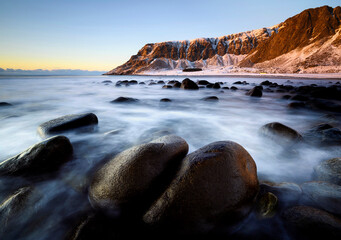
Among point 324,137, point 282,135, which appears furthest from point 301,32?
point 282,135

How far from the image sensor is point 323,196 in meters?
1.27

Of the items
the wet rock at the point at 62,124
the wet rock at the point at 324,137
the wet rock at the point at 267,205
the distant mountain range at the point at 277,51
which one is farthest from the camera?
the distant mountain range at the point at 277,51

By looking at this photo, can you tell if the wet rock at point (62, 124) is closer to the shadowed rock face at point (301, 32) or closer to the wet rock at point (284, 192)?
the wet rock at point (284, 192)

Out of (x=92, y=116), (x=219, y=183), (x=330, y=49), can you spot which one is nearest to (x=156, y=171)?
(x=219, y=183)

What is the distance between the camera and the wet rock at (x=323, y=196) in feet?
3.93

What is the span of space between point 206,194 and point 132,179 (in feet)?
1.67

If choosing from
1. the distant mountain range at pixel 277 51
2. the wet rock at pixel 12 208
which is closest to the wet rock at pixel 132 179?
the wet rock at pixel 12 208

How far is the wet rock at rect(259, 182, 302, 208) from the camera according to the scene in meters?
1.29

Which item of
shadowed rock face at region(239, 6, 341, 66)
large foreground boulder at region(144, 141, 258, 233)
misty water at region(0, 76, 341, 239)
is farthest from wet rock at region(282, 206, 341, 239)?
shadowed rock face at region(239, 6, 341, 66)

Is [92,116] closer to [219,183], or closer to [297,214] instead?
[219,183]

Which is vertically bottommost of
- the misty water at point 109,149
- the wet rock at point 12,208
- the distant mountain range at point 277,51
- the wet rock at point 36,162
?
the misty water at point 109,149

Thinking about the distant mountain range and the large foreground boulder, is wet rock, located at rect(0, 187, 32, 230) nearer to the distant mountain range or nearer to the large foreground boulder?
the large foreground boulder

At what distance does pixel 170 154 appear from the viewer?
56.8 inches

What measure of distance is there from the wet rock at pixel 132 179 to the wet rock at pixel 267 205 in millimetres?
675
